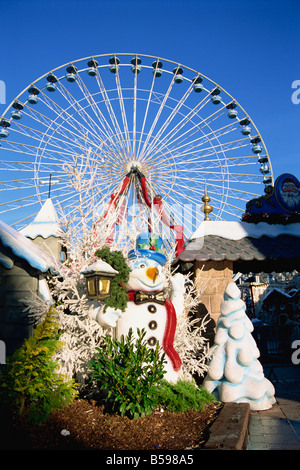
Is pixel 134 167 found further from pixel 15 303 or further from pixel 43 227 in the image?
pixel 15 303

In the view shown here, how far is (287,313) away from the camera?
12.3 m

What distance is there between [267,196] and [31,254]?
464 cm

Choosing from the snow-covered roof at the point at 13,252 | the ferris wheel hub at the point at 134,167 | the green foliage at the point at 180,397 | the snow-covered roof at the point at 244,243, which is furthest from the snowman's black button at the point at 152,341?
the ferris wheel hub at the point at 134,167

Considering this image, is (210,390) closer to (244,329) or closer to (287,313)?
(244,329)

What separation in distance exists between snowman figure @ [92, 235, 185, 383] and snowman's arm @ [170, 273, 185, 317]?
9 centimetres

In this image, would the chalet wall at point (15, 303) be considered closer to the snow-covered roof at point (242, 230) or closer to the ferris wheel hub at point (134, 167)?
the snow-covered roof at point (242, 230)

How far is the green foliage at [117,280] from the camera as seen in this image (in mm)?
4227

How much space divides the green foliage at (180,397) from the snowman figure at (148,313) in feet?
0.54

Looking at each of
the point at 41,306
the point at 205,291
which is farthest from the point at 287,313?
the point at 41,306

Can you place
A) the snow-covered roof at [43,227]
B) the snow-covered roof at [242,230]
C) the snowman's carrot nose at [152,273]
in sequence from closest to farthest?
the snowman's carrot nose at [152,273], the snow-covered roof at [242,230], the snow-covered roof at [43,227]

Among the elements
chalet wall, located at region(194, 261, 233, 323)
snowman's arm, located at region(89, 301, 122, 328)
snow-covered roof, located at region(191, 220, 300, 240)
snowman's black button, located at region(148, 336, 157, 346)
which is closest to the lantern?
snowman's arm, located at region(89, 301, 122, 328)

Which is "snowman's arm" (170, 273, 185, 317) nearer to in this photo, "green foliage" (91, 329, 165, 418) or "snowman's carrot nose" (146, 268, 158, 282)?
"snowman's carrot nose" (146, 268, 158, 282)

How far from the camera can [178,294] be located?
4.86 meters

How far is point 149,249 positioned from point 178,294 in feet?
2.51
